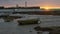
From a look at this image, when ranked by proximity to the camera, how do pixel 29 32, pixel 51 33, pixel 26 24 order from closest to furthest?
pixel 51 33 < pixel 29 32 < pixel 26 24

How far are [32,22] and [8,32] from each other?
5118 millimetres

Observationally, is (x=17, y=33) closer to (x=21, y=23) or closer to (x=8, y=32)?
(x=8, y=32)

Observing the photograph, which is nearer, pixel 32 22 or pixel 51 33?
pixel 51 33

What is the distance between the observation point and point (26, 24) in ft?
66.4

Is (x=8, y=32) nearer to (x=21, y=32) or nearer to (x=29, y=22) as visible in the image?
(x=21, y=32)

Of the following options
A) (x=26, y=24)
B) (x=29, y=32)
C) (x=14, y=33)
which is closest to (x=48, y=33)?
(x=29, y=32)

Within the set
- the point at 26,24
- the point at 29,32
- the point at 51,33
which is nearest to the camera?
the point at 51,33

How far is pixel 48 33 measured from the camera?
15.0m

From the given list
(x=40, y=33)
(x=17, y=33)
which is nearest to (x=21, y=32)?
(x=17, y=33)

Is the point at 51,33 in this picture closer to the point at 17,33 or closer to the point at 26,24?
the point at 17,33

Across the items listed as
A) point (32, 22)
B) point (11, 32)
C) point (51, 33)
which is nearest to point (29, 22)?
point (32, 22)

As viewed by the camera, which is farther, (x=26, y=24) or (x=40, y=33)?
(x=26, y=24)

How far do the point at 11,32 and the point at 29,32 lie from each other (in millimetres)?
1590

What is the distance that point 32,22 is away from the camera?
20906 mm
